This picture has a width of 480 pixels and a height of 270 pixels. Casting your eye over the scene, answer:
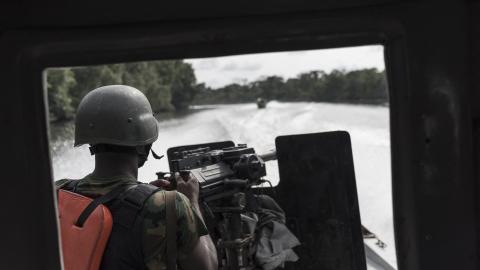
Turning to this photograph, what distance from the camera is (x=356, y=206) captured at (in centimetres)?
282

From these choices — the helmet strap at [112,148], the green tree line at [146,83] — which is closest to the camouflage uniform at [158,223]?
the helmet strap at [112,148]

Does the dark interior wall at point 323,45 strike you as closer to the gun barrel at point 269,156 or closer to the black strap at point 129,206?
the black strap at point 129,206

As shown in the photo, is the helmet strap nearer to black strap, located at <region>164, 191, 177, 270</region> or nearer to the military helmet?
the military helmet

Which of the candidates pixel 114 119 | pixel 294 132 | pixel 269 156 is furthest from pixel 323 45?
pixel 294 132

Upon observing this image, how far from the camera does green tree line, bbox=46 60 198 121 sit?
28.1 feet

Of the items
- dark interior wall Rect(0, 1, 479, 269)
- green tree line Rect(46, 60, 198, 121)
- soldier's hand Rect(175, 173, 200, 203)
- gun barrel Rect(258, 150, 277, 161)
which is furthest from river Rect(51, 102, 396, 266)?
dark interior wall Rect(0, 1, 479, 269)

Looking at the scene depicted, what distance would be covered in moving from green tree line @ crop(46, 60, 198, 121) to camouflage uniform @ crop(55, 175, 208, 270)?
3558 mm

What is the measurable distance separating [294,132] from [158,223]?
18.9 metres

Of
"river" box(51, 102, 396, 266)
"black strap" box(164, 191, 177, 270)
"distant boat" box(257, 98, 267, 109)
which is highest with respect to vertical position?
"black strap" box(164, 191, 177, 270)

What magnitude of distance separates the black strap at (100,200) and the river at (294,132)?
18 centimetres

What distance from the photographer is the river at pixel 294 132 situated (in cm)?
676

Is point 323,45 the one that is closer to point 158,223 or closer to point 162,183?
point 158,223

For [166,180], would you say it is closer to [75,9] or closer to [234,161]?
[234,161]

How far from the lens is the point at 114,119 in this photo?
6.64 ft
